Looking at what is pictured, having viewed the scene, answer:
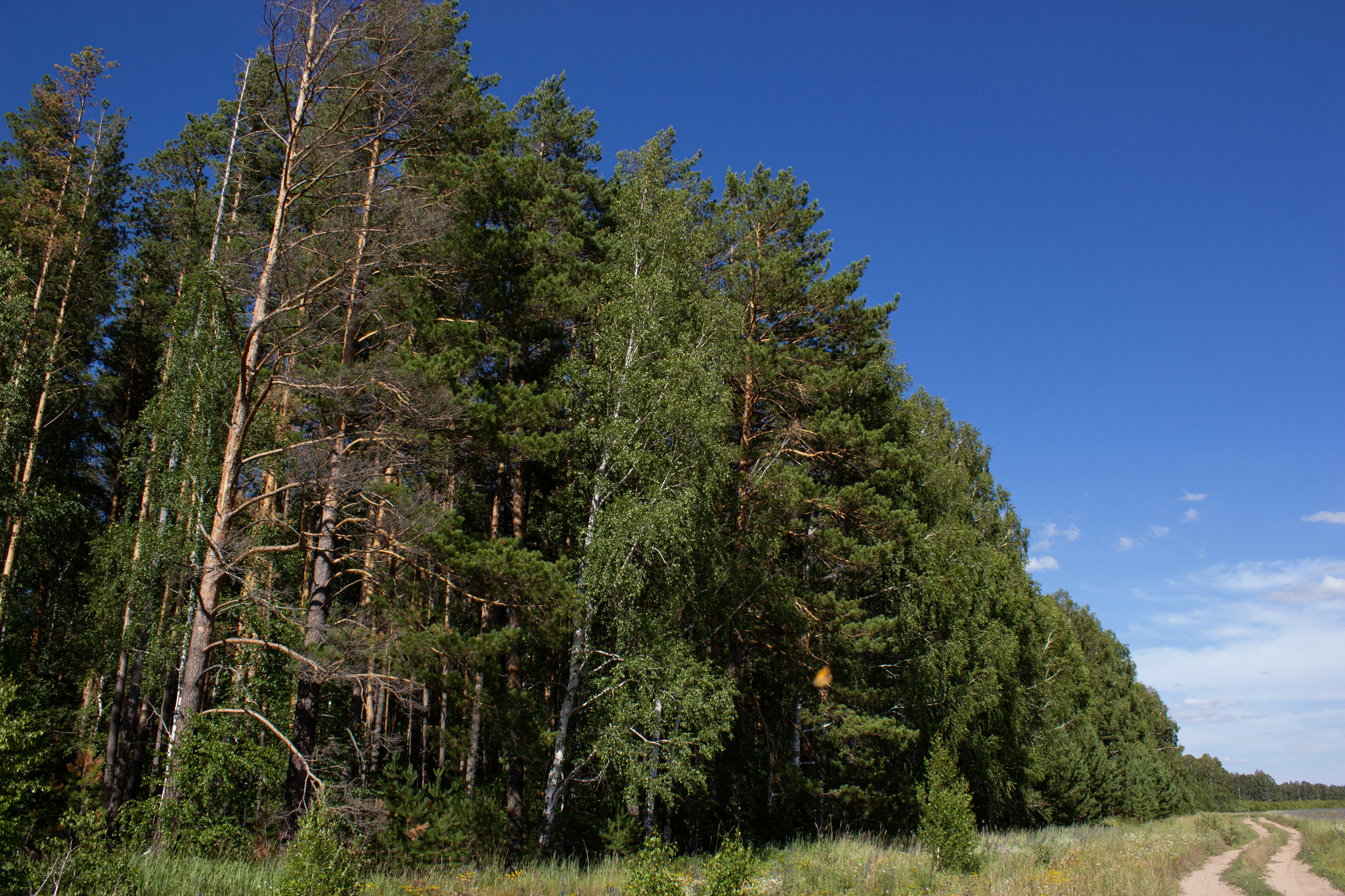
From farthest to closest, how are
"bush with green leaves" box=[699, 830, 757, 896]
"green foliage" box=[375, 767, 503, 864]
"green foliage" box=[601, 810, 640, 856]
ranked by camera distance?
"green foliage" box=[601, 810, 640, 856]
"green foliage" box=[375, 767, 503, 864]
"bush with green leaves" box=[699, 830, 757, 896]

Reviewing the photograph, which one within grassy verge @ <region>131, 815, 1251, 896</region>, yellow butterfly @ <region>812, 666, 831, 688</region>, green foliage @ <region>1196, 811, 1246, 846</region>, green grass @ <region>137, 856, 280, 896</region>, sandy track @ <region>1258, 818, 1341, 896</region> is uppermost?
yellow butterfly @ <region>812, 666, 831, 688</region>

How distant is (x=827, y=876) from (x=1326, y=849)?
2765 centimetres

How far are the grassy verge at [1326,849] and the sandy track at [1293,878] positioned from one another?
0.23 metres

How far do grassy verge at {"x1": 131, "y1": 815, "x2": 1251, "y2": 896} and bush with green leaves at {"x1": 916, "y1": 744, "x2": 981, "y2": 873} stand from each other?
0.98 ft

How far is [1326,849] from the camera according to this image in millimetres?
26125

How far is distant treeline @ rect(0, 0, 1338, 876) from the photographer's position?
1034 centimetres

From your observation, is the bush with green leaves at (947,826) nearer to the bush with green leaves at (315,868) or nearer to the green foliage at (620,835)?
the green foliage at (620,835)

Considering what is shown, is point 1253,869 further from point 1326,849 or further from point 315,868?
point 315,868

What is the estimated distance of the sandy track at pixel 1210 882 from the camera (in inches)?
564

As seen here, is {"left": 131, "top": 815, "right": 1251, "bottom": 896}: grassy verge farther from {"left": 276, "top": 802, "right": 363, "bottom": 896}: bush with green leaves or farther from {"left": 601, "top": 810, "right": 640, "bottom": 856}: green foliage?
{"left": 276, "top": 802, "right": 363, "bottom": 896}: bush with green leaves

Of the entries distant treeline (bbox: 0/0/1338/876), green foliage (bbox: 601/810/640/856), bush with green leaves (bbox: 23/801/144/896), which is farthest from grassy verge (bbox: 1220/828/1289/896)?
bush with green leaves (bbox: 23/801/144/896)

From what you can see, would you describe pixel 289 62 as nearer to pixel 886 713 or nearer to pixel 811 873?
pixel 811 873

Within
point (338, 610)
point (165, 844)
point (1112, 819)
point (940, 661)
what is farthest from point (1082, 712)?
point (165, 844)

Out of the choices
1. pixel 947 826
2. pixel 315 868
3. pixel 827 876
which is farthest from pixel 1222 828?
pixel 315 868
